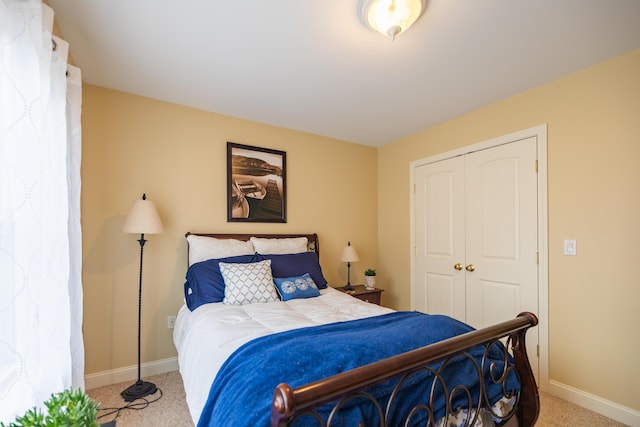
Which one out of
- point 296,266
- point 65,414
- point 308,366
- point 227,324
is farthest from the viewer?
point 296,266

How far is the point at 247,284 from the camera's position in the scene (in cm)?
231

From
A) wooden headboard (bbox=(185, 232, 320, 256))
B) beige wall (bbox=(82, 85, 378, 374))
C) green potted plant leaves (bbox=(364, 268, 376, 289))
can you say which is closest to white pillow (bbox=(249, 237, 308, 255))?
wooden headboard (bbox=(185, 232, 320, 256))

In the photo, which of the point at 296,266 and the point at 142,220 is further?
the point at 296,266

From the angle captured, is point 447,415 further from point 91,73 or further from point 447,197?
point 91,73

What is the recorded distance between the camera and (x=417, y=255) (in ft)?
11.6

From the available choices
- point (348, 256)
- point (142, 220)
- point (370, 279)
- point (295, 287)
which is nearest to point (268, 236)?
point (295, 287)

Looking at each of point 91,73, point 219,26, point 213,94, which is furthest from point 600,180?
point 91,73

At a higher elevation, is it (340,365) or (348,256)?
(348,256)

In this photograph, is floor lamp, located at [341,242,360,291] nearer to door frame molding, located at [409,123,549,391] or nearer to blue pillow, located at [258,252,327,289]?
blue pillow, located at [258,252,327,289]

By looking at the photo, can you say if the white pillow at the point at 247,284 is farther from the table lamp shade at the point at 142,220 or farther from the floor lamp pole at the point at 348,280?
the floor lamp pole at the point at 348,280

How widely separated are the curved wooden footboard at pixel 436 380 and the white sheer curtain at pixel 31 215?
Result: 1.06 metres

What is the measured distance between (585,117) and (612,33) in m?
0.58

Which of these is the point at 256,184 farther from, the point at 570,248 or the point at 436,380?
the point at 570,248

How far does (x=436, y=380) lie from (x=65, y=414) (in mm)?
1225
